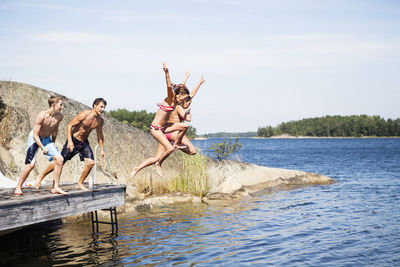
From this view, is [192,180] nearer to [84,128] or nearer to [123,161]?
[123,161]

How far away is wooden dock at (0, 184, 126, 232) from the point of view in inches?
395

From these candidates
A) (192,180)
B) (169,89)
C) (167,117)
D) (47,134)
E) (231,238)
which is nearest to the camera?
(169,89)

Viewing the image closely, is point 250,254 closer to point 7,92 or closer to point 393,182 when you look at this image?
point 7,92

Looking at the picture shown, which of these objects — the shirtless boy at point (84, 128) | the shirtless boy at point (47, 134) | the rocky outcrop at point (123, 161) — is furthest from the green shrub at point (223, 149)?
the shirtless boy at point (47, 134)

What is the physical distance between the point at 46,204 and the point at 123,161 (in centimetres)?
1175

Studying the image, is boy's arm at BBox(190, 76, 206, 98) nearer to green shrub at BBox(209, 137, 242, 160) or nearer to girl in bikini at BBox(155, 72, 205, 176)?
girl in bikini at BBox(155, 72, 205, 176)

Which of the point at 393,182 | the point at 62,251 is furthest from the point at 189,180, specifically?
the point at 393,182

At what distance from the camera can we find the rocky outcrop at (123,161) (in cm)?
1986

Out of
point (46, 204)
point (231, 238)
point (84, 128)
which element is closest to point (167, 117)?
point (84, 128)

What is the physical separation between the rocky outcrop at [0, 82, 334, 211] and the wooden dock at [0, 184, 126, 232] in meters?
5.48

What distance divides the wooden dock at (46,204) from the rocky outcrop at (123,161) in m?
5.48

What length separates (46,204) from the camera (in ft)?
35.9

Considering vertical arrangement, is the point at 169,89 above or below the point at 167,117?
above

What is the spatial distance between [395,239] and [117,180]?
38.7ft
